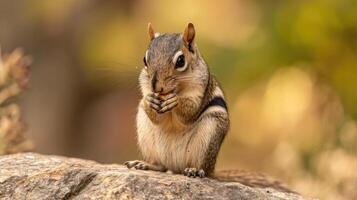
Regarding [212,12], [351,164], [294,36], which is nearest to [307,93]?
[294,36]

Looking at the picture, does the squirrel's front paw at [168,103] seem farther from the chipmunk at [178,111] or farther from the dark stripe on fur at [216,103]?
the dark stripe on fur at [216,103]

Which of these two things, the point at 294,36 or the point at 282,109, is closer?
the point at 294,36

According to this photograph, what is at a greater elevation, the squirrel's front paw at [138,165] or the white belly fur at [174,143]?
the white belly fur at [174,143]

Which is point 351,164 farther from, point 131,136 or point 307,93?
point 131,136

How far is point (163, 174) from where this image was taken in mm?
6746

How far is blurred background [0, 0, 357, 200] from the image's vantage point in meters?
10.6

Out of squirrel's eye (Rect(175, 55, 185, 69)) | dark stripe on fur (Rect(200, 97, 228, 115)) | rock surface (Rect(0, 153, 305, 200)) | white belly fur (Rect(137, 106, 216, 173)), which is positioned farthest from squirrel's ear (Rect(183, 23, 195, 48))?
rock surface (Rect(0, 153, 305, 200))

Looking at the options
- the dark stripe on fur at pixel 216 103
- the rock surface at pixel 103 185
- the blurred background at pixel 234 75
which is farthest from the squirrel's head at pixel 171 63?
the rock surface at pixel 103 185

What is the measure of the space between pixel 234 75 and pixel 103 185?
21.1 ft

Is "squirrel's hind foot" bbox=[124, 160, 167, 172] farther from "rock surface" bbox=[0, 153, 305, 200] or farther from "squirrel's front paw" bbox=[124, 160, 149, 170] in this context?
"rock surface" bbox=[0, 153, 305, 200]

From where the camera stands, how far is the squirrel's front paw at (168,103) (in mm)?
6914

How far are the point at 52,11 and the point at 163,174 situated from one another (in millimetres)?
13495

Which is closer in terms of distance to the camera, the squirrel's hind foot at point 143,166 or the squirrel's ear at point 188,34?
the squirrel's hind foot at point 143,166

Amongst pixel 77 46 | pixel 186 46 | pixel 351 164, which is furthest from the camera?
pixel 77 46
